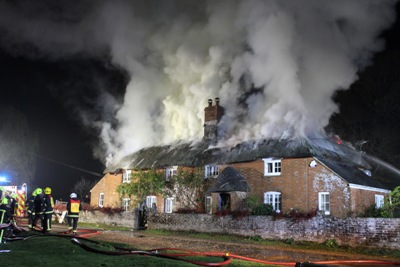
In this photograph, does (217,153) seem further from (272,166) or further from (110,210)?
(110,210)

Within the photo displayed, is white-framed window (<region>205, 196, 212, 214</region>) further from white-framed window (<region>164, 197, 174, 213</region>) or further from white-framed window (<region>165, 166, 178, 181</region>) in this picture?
white-framed window (<region>165, 166, 178, 181</region>)

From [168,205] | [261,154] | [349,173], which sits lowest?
[168,205]

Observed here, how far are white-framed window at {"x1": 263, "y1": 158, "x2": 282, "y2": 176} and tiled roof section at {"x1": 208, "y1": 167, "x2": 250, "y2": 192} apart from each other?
5.92 feet

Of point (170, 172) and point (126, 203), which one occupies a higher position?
point (170, 172)

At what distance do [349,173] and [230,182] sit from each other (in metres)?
7.96

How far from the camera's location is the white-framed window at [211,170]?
31.1 metres

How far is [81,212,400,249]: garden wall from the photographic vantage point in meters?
16.3

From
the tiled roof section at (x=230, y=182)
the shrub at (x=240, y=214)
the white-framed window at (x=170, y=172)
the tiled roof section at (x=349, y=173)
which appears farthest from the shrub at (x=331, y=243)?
the white-framed window at (x=170, y=172)

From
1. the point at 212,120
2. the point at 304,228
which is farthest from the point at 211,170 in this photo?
the point at 304,228

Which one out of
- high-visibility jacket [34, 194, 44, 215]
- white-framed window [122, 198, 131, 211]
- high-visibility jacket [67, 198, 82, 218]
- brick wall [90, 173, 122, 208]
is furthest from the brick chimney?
high-visibility jacket [34, 194, 44, 215]

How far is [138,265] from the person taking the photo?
9.85m

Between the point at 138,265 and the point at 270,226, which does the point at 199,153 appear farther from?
the point at 138,265

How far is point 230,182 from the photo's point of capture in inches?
1088

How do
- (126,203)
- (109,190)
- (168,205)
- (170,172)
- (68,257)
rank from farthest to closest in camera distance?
1. (109,190)
2. (126,203)
3. (168,205)
4. (170,172)
5. (68,257)
